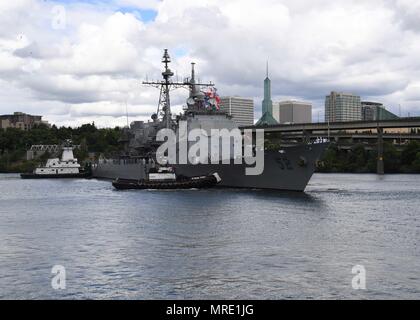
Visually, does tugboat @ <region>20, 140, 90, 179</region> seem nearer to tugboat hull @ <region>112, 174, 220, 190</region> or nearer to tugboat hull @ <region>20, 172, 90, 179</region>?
tugboat hull @ <region>20, 172, 90, 179</region>

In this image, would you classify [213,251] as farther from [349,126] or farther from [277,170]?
[349,126]

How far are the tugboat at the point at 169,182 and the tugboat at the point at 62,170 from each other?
50.5 m

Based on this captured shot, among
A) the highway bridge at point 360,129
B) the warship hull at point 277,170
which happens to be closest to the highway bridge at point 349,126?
the highway bridge at point 360,129

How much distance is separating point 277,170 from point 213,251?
31.4 meters

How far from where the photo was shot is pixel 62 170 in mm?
110375

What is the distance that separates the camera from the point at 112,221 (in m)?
34.0

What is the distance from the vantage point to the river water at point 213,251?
1775 centimetres

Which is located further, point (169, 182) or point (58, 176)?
point (58, 176)

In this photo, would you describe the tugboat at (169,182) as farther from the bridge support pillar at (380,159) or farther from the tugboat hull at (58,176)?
the bridge support pillar at (380,159)

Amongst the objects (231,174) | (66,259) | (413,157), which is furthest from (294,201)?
(413,157)

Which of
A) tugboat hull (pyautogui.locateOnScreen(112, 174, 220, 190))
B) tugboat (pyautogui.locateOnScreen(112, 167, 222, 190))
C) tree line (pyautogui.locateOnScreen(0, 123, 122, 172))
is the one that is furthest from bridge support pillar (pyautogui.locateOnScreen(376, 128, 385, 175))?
tree line (pyautogui.locateOnScreen(0, 123, 122, 172))

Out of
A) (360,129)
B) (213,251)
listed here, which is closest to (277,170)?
(213,251)

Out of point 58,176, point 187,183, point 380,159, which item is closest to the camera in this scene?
point 187,183
